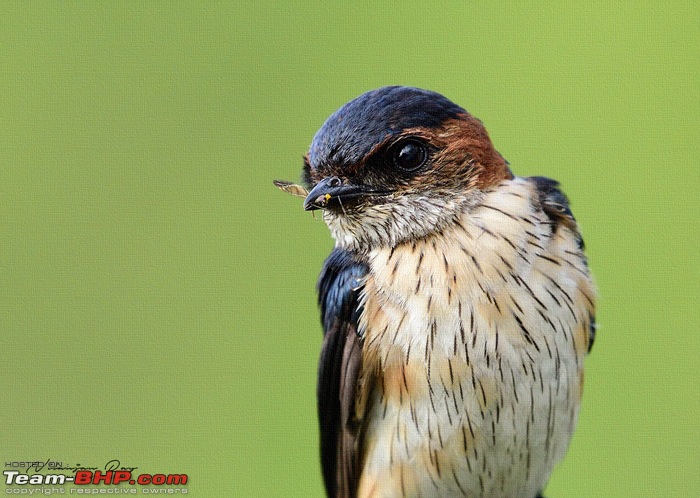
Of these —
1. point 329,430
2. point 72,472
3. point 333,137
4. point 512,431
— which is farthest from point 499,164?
point 72,472

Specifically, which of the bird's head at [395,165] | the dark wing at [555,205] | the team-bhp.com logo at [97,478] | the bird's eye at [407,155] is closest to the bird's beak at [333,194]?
the bird's head at [395,165]

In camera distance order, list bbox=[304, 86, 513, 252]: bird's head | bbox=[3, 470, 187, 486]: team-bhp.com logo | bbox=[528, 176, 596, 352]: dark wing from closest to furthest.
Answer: bbox=[304, 86, 513, 252]: bird's head
bbox=[528, 176, 596, 352]: dark wing
bbox=[3, 470, 187, 486]: team-bhp.com logo

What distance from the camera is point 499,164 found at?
2.94 metres

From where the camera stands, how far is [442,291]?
111 inches

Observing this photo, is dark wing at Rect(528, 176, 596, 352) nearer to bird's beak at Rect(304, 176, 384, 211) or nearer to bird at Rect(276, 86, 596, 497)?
bird at Rect(276, 86, 596, 497)

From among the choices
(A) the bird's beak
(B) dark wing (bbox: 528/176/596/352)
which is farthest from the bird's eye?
(B) dark wing (bbox: 528/176/596/352)

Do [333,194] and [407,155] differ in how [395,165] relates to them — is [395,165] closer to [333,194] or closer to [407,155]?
[407,155]

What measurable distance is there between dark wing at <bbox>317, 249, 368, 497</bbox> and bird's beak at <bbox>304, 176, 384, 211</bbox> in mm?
291

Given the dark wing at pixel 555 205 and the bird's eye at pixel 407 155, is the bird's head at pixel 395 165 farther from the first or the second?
the dark wing at pixel 555 205

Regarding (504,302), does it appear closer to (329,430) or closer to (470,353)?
(470,353)

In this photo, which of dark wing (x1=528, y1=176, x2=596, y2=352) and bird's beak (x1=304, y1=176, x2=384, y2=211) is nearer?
bird's beak (x1=304, y1=176, x2=384, y2=211)

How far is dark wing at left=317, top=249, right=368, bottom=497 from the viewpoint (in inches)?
118

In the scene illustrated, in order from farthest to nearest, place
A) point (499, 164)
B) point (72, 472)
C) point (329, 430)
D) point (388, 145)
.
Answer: point (72, 472)
point (329, 430)
point (499, 164)
point (388, 145)

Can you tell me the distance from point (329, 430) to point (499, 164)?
3.92 feet
